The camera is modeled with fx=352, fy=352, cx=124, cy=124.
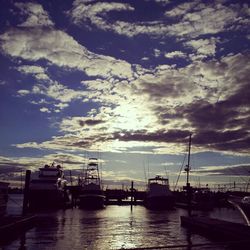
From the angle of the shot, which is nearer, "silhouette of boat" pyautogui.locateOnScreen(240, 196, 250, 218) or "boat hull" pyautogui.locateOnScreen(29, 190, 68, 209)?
"silhouette of boat" pyautogui.locateOnScreen(240, 196, 250, 218)

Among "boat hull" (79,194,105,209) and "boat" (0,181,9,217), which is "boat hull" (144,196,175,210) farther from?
"boat" (0,181,9,217)

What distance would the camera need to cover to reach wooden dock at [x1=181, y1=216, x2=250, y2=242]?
2296 centimetres

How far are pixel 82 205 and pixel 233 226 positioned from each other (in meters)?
38.1

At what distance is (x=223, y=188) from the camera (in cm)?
9238

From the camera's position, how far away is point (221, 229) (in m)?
25.8

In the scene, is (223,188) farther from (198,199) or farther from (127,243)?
(127,243)

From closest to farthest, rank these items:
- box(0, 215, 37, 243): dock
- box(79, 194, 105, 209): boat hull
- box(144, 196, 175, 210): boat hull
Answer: box(0, 215, 37, 243): dock → box(79, 194, 105, 209): boat hull → box(144, 196, 175, 210): boat hull

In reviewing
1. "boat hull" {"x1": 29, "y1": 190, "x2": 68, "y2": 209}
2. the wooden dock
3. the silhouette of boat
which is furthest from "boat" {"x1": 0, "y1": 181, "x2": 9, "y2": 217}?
Answer: "boat hull" {"x1": 29, "y1": 190, "x2": 68, "y2": 209}

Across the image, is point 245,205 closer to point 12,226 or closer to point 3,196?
point 12,226

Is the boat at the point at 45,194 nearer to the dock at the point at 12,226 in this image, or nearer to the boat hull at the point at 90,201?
the boat hull at the point at 90,201

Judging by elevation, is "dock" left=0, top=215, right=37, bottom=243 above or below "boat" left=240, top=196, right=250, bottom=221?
below

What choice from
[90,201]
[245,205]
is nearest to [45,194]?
[90,201]

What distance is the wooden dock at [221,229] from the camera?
23.0 m

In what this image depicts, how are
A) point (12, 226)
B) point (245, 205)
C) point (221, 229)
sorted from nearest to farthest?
point (12, 226)
point (221, 229)
point (245, 205)
